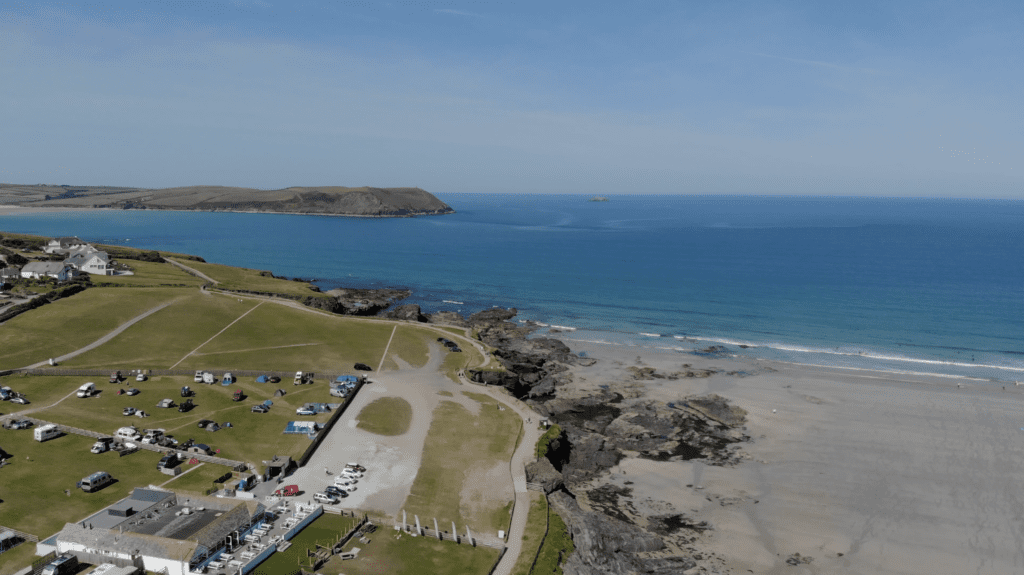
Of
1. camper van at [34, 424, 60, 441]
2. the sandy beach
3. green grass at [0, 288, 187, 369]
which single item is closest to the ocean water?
the sandy beach

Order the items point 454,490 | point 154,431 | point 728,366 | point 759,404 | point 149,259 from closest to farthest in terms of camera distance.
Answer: point 454,490 → point 154,431 → point 759,404 → point 728,366 → point 149,259

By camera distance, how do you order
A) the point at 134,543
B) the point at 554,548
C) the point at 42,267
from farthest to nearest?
1. the point at 42,267
2. the point at 554,548
3. the point at 134,543

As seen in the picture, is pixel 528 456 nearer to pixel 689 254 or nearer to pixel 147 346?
pixel 147 346

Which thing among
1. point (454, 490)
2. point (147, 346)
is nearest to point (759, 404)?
point (454, 490)

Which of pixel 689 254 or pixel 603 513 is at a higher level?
pixel 689 254

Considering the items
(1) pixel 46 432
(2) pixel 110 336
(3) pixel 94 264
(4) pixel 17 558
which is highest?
(3) pixel 94 264

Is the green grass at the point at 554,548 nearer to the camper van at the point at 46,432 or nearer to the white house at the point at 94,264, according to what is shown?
the camper van at the point at 46,432

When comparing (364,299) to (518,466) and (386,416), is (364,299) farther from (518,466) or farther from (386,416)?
(518,466)

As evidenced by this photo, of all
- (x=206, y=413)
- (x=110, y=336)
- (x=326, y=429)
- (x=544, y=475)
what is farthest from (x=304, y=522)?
(x=110, y=336)
